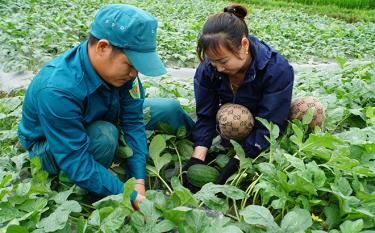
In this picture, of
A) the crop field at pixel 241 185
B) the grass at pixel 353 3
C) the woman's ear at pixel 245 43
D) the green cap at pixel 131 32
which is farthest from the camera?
the grass at pixel 353 3

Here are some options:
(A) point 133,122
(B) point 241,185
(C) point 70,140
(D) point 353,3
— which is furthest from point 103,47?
(D) point 353,3

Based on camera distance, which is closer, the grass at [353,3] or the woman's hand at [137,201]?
the woman's hand at [137,201]

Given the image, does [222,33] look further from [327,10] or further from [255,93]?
[327,10]

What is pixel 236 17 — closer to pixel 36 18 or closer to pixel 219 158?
pixel 219 158

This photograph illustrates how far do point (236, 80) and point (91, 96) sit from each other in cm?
80

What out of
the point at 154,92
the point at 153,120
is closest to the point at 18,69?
the point at 154,92

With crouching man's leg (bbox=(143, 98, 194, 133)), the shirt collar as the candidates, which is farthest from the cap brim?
crouching man's leg (bbox=(143, 98, 194, 133))

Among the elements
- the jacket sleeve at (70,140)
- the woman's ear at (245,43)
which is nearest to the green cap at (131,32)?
the jacket sleeve at (70,140)

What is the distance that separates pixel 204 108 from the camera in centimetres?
244

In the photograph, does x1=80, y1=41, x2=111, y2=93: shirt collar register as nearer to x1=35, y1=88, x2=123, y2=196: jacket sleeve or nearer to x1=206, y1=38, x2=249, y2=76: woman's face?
x1=35, y1=88, x2=123, y2=196: jacket sleeve

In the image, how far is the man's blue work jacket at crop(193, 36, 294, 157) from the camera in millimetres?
2209

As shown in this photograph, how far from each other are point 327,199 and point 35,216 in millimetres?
1126

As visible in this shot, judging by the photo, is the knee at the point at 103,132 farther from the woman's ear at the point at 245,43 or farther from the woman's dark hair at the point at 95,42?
the woman's ear at the point at 245,43

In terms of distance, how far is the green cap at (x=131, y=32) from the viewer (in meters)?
1.72
